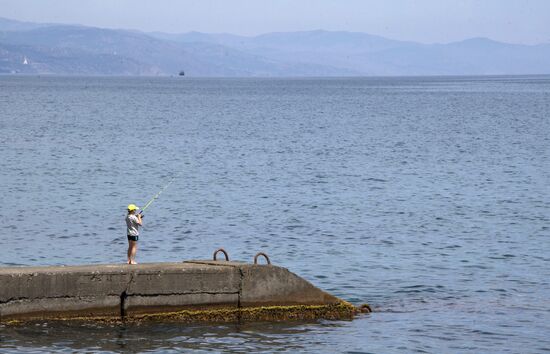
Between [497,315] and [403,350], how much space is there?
359cm

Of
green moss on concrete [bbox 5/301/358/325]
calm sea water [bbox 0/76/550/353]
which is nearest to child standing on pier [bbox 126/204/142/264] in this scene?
green moss on concrete [bbox 5/301/358/325]

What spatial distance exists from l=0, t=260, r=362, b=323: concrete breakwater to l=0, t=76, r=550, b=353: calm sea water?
0.31 metres

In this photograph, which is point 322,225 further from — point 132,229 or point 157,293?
point 157,293

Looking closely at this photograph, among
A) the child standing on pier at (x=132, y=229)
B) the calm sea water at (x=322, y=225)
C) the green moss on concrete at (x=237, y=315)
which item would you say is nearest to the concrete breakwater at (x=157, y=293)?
the green moss on concrete at (x=237, y=315)

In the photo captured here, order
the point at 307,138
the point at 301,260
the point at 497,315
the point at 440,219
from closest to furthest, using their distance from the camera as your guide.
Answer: the point at 497,315 → the point at 301,260 → the point at 440,219 → the point at 307,138

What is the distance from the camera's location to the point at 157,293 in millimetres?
19422

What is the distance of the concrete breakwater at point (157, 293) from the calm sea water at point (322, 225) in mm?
311

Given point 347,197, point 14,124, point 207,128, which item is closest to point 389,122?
point 207,128

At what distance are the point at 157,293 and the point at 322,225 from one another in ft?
49.2

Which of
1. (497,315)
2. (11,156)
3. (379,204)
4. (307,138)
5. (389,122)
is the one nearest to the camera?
(497,315)

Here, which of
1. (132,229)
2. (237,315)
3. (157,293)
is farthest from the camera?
(132,229)

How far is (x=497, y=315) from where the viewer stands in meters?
21.8

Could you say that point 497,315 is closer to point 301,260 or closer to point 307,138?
point 301,260

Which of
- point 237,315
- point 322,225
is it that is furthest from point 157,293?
point 322,225
